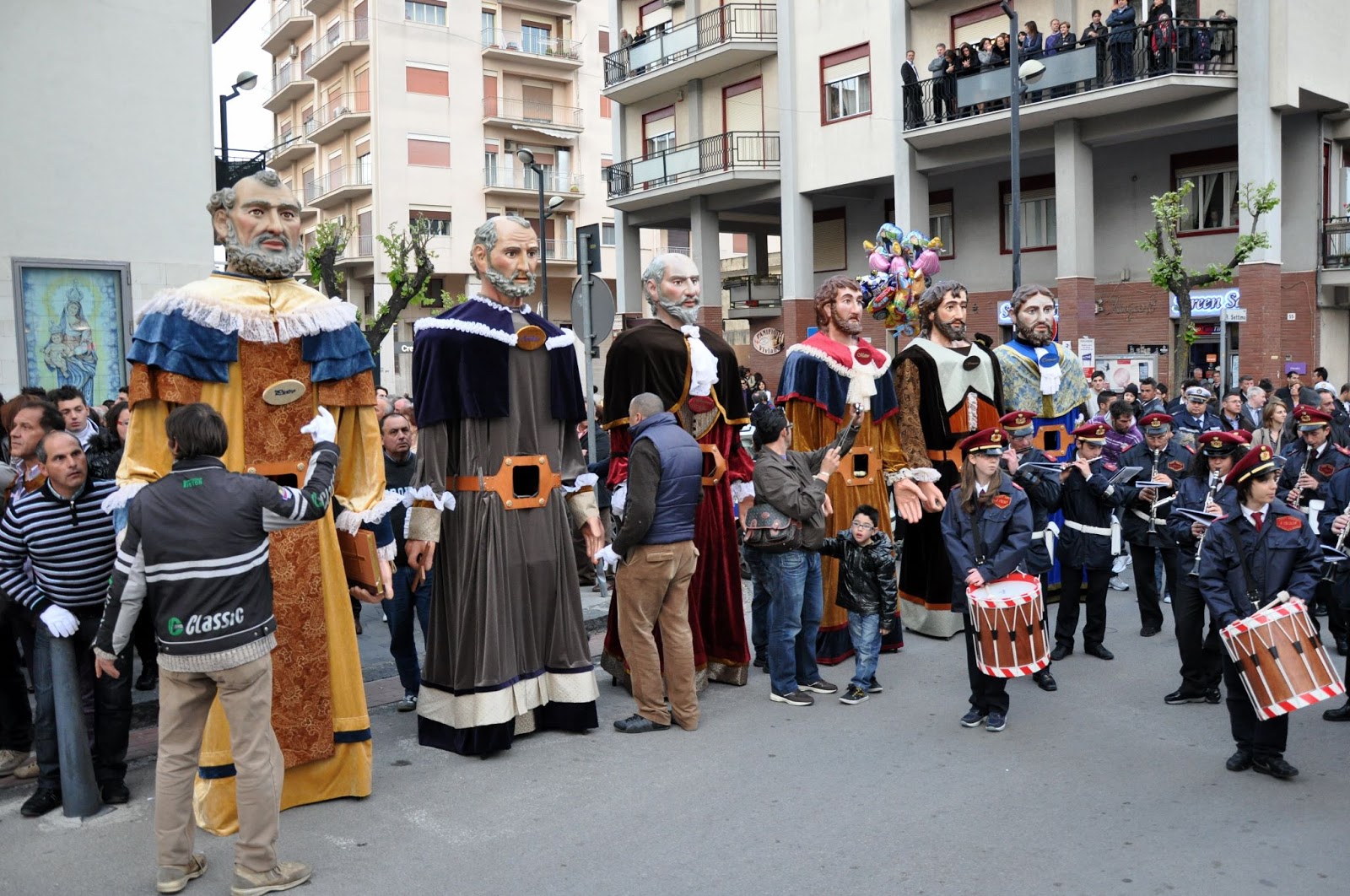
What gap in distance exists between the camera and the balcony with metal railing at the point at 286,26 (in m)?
46.2

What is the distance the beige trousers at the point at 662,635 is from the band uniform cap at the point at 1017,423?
2.78 meters

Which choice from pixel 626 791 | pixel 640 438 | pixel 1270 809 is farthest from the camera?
pixel 640 438

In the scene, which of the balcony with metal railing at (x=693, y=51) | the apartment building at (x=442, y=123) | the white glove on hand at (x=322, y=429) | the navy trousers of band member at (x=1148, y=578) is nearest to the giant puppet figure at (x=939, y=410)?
the navy trousers of band member at (x=1148, y=578)

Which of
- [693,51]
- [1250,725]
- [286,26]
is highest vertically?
[286,26]

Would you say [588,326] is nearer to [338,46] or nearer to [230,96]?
[230,96]

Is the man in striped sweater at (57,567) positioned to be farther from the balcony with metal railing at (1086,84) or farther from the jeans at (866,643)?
the balcony with metal railing at (1086,84)

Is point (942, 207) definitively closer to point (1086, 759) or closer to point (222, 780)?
point (1086, 759)

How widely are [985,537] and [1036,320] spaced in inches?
112

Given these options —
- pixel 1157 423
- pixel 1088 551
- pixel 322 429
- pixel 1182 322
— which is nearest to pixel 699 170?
pixel 1182 322

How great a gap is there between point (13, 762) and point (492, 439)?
118 inches

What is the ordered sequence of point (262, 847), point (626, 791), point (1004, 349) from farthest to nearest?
point (1004, 349) < point (626, 791) < point (262, 847)

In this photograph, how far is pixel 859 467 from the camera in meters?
7.98

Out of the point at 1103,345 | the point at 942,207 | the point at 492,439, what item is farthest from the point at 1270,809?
the point at 942,207

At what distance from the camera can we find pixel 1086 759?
Result: 5.85 meters
